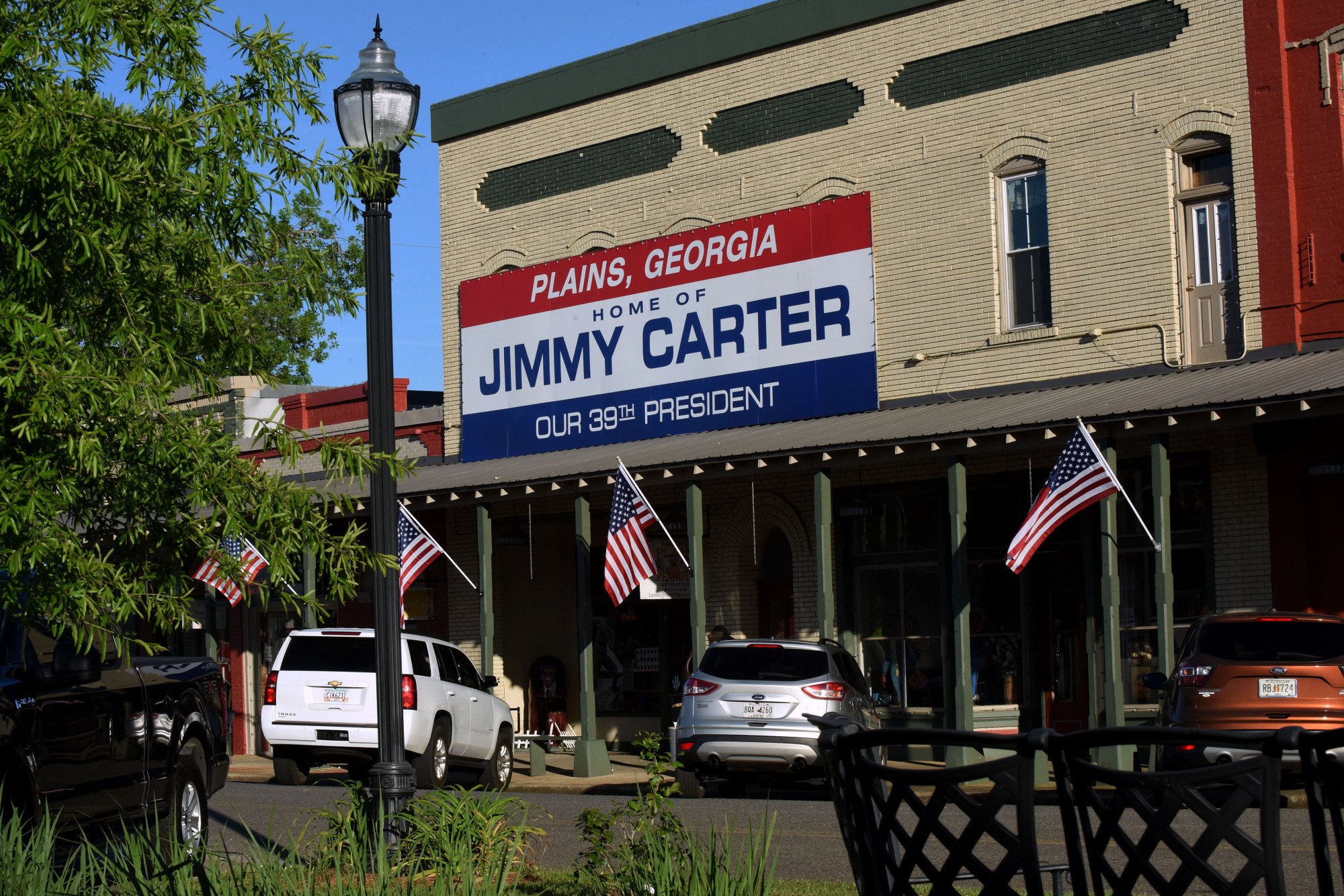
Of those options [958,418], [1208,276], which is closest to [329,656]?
[958,418]

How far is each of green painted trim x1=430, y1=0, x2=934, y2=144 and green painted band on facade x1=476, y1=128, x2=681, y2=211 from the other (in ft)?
2.67

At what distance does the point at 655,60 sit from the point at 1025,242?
22.8ft

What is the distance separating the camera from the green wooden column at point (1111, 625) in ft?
51.8

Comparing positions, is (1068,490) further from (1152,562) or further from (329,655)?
(329,655)

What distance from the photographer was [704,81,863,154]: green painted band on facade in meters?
21.4

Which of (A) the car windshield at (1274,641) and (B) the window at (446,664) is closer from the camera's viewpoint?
(A) the car windshield at (1274,641)

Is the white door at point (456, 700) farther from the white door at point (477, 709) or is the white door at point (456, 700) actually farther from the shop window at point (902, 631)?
the shop window at point (902, 631)

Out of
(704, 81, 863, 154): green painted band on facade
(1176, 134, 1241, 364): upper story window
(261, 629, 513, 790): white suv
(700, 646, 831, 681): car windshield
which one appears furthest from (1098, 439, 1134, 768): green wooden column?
(704, 81, 863, 154): green painted band on facade

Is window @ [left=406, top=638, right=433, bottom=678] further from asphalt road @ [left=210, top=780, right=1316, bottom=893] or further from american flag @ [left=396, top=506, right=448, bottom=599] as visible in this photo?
american flag @ [left=396, top=506, right=448, bottom=599]

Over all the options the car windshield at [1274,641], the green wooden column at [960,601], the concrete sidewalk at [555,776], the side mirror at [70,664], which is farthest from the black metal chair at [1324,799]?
the concrete sidewalk at [555,776]

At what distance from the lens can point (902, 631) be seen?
2062cm

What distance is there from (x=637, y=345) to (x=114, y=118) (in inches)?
622

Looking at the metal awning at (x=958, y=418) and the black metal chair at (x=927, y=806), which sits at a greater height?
the metal awning at (x=958, y=418)

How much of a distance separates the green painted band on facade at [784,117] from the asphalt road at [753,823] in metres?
9.54
